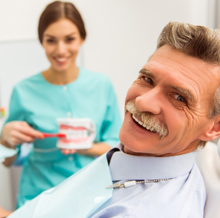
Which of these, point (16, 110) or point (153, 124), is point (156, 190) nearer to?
point (153, 124)

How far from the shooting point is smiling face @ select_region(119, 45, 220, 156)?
30.0 inches

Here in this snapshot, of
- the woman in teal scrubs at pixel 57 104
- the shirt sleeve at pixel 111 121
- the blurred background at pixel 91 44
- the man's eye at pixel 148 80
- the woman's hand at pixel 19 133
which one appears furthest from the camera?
the blurred background at pixel 91 44

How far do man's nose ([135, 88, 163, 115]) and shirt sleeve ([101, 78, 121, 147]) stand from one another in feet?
2.44

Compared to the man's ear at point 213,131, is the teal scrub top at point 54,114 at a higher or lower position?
lower

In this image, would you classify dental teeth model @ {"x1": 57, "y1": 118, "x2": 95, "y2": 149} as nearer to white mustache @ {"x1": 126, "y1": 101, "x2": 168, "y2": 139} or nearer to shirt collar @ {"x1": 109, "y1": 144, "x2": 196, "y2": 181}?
shirt collar @ {"x1": 109, "y1": 144, "x2": 196, "y2": 181}

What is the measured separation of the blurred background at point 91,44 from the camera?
77.7 inches

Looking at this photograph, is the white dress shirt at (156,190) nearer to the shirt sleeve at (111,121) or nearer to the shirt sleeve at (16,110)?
the shirt sleeve at (111,121)

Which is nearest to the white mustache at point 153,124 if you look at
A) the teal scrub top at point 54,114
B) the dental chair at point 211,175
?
the dental chair at point 211,175

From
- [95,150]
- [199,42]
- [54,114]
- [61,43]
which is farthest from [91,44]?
[199,42]

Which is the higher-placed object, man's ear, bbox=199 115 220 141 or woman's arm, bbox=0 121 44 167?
man's ear, bbox=199 115 220 141

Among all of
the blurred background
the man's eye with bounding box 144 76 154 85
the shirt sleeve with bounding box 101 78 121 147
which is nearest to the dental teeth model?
the shirt sleeve with bounding box 101 78 121 147

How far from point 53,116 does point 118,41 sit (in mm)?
956

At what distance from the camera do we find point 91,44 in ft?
7.50

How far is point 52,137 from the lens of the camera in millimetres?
1402
